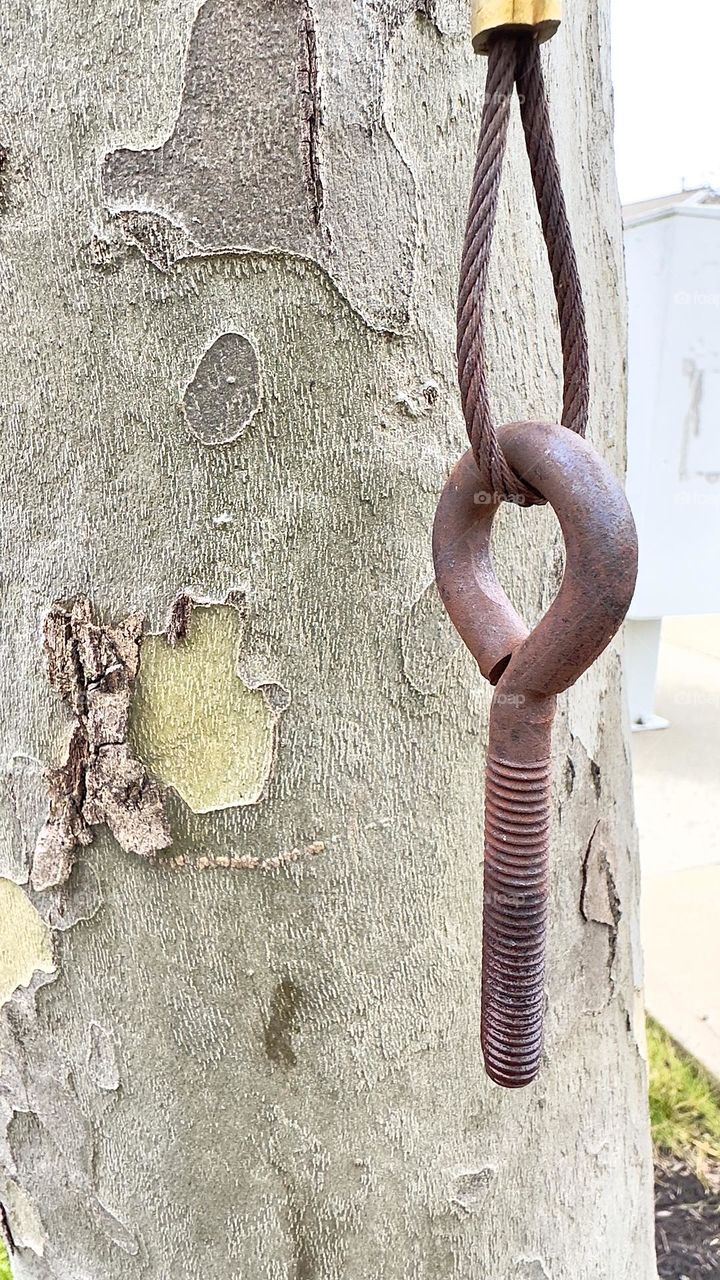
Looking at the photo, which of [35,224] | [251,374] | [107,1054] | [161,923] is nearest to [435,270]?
[251,374]

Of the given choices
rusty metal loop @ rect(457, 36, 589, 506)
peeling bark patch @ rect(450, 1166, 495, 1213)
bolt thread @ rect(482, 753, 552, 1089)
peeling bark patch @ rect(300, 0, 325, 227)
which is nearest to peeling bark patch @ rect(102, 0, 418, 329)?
peeling bark patch @ rect(300, 0, 325, 227)

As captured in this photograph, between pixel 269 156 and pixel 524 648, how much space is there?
0.32m

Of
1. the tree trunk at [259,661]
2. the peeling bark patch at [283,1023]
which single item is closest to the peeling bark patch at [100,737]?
the tree trunk at [259,661]

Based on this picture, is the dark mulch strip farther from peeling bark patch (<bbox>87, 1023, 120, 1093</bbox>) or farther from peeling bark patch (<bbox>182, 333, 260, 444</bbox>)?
peeling bark patch (<bbox>182, 333, 260, 444</bbox>)

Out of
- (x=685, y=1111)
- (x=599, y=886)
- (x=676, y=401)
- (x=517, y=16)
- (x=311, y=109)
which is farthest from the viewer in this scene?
(x=676, y=401)

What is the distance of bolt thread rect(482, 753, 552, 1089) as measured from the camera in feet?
1.38

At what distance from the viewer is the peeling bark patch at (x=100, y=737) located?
58cm

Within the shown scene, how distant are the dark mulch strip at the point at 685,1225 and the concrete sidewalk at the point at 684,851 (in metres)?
0.21

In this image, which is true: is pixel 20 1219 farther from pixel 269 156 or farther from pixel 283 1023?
pixel 269 156

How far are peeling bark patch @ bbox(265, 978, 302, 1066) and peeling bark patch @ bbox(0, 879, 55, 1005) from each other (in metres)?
0.16

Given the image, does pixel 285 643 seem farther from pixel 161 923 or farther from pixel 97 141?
pixel 97 141

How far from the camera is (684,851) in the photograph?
2438 millimetres

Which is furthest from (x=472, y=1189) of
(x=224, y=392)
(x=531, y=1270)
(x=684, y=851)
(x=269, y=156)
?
(x=684, y=851)

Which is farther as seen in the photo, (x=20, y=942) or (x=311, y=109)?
(x=20, y=942)
